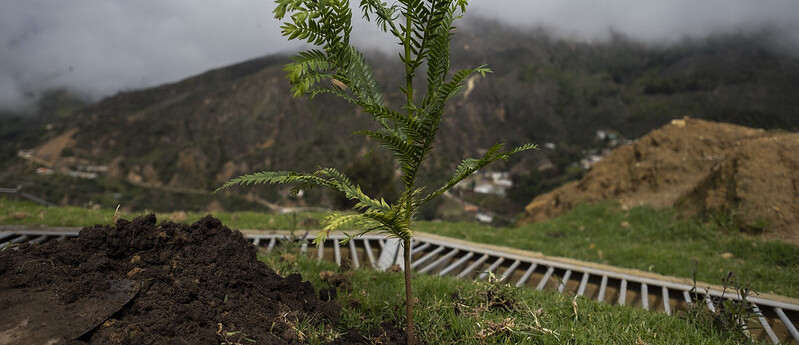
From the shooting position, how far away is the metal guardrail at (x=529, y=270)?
4.83m

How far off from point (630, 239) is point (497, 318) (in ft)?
25.0

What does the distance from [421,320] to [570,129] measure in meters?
140

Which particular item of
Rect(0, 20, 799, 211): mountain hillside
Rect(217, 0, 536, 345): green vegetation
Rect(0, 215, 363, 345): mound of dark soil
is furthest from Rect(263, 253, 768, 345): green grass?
Rect(0, 20, 799, 211): mountain hillside

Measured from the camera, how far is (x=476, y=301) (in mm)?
Answer: 3818

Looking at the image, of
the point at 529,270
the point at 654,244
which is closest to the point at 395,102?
the point at 654,244

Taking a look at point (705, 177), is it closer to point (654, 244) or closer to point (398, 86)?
point (654, 244)

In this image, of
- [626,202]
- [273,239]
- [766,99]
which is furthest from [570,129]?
[273,239]

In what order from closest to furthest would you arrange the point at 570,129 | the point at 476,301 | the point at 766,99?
1. the point at 476,301
2. the point at 766,99
3. the point at 570,129

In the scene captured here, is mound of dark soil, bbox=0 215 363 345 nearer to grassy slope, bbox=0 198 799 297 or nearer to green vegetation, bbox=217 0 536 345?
green vegetation, bbox=217 0 536 345

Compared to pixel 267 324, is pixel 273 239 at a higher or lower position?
lower

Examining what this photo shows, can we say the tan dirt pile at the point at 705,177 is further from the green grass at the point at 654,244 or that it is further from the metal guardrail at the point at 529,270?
the metal guardrail at the point at 529,270

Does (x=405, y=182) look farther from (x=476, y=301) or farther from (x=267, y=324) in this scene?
(x=476, y=301)

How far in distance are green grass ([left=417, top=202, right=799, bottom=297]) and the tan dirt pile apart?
52 centimetres

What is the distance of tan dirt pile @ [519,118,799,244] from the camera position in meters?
8.06
